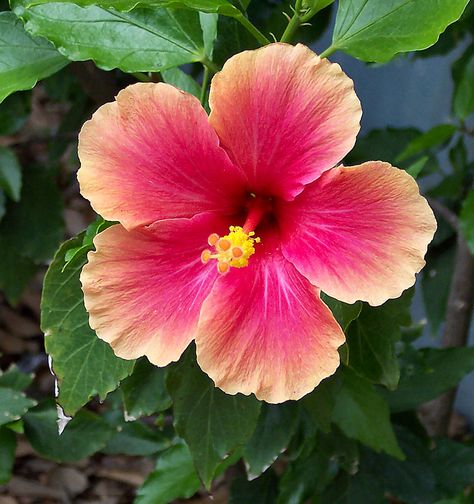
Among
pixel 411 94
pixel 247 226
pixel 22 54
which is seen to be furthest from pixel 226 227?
pixel 411 94

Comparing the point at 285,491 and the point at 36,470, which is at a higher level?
the point at 285,491

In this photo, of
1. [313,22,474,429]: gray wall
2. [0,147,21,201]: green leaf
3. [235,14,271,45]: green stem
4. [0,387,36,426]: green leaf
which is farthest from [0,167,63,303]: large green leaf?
[235,14,271,45]: green stem

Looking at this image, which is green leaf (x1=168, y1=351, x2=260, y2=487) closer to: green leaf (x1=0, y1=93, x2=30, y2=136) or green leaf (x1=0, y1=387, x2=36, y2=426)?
green leaf (x1=0, y1=387, x2=36, y2=426)

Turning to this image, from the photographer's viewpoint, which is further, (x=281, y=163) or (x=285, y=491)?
(x=285, y=491)

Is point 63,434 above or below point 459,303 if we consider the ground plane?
below

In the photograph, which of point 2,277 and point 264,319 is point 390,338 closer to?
point 264,319

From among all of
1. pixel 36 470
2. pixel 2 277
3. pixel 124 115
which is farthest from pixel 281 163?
pixel 36 470

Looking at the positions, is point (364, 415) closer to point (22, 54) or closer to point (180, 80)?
point (180, 80)
